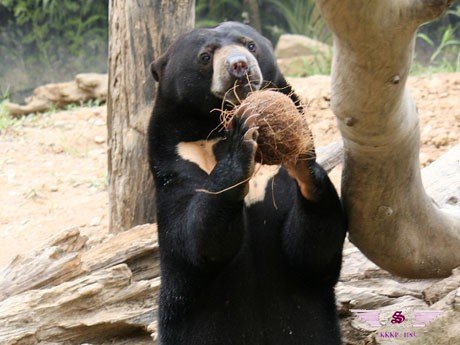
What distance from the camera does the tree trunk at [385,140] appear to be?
236 centimetres

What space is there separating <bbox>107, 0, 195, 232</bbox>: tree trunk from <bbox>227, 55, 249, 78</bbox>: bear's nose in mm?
1622

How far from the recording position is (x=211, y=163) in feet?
11.0

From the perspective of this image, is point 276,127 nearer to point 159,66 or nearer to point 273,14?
point 159,66

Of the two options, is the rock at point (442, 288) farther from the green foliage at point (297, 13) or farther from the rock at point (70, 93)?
the green foliage at point (297, 13)

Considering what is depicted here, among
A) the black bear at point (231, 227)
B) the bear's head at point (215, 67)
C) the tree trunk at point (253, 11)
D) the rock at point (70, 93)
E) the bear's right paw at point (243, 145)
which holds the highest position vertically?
the bear's head at point (215, 67)

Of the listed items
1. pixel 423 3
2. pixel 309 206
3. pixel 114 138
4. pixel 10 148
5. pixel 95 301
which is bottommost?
pixel 10 148

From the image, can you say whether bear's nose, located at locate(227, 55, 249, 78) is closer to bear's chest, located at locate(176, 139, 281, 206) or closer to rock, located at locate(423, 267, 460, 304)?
bear's chest, located at locate(176, 139, 281, 206)

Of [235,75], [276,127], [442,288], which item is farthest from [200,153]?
[442,288]

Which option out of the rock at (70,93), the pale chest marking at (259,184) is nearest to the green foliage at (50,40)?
the rock at (70,93)

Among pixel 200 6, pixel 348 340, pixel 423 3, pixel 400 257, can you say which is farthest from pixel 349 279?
pixel 200 6

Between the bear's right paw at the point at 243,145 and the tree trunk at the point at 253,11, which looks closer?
the bear's right paw at the point at 243,145

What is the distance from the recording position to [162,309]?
3463mm

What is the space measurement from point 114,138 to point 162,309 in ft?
5.78

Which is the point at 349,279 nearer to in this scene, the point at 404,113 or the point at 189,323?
the point at 189,323
